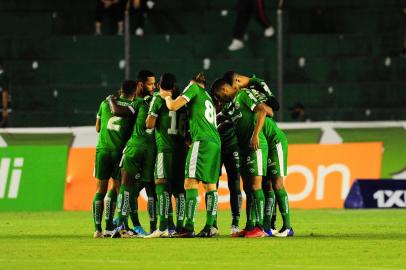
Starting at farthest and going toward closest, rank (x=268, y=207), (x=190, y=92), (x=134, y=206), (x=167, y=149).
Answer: (x=134, y=206), (x=268, y=207), (x=167, y=149), (x=190, y=92)

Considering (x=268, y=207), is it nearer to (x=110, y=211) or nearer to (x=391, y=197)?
(x=110, y=211)

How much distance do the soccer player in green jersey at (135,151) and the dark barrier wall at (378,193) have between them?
277 inches

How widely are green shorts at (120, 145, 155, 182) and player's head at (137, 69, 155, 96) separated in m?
0.71

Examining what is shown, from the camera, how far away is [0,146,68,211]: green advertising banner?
2214cm

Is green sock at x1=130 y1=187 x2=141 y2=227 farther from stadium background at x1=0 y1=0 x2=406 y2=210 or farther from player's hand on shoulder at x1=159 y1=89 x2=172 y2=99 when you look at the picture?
stadium background at x1=0 y1=0 x2=406 y2=210

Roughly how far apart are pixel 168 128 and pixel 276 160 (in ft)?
4.80

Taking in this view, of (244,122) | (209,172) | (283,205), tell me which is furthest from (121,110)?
(283,205)

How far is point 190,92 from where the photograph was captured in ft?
49.0

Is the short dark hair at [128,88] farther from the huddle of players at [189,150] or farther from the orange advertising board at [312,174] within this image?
the orange advertising board at [312,174]
